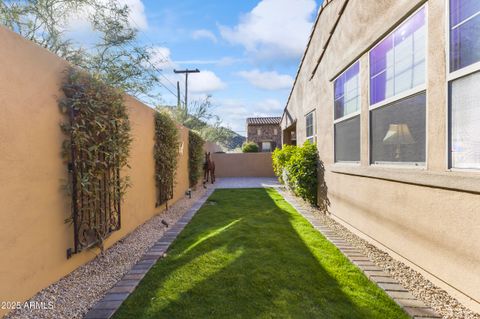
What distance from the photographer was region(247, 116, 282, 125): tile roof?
29422 millimetres

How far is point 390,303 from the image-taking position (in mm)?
2436

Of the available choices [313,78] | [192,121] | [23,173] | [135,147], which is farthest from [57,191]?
[192,121]

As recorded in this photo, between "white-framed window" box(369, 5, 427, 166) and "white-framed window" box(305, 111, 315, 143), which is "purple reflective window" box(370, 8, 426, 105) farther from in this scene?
"white-framed window" box(305, 111, 315, 143)

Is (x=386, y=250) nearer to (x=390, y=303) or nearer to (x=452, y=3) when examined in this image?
(x=390, y=303)

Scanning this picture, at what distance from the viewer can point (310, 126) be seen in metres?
8.26

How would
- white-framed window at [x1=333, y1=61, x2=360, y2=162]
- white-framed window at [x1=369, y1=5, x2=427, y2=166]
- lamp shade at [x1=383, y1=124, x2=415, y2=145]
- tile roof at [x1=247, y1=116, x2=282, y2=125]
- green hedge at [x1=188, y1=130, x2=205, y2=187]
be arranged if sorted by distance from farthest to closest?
tile roof at [x1=247, y1=116, x2=282, y2=125]
green hedge at [x1=188, y1=130, x2=205, y2=187]
white-framed window at [x1=333, y1=61, x2=360, y2=162]
lamp shade at [x1=383, y1=124, x2=415, y2=145]
white-framed window at [x1=369, y1=5, x2=427, y2=166]

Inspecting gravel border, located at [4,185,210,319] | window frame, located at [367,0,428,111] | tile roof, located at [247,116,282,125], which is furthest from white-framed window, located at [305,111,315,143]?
tile roof, located at [247,116,282,125]

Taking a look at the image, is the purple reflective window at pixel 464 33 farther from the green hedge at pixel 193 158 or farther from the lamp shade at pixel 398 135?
the green hedge at pixel 193 158

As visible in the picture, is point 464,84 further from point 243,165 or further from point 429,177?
point 243,165

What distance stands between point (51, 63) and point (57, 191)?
1513 millimetres

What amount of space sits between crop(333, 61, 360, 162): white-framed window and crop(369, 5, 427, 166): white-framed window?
57cm

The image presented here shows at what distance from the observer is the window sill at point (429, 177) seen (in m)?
2.21

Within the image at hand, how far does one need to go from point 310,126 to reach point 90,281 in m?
7.29

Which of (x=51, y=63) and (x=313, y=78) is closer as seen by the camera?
(x=51, y=63)
